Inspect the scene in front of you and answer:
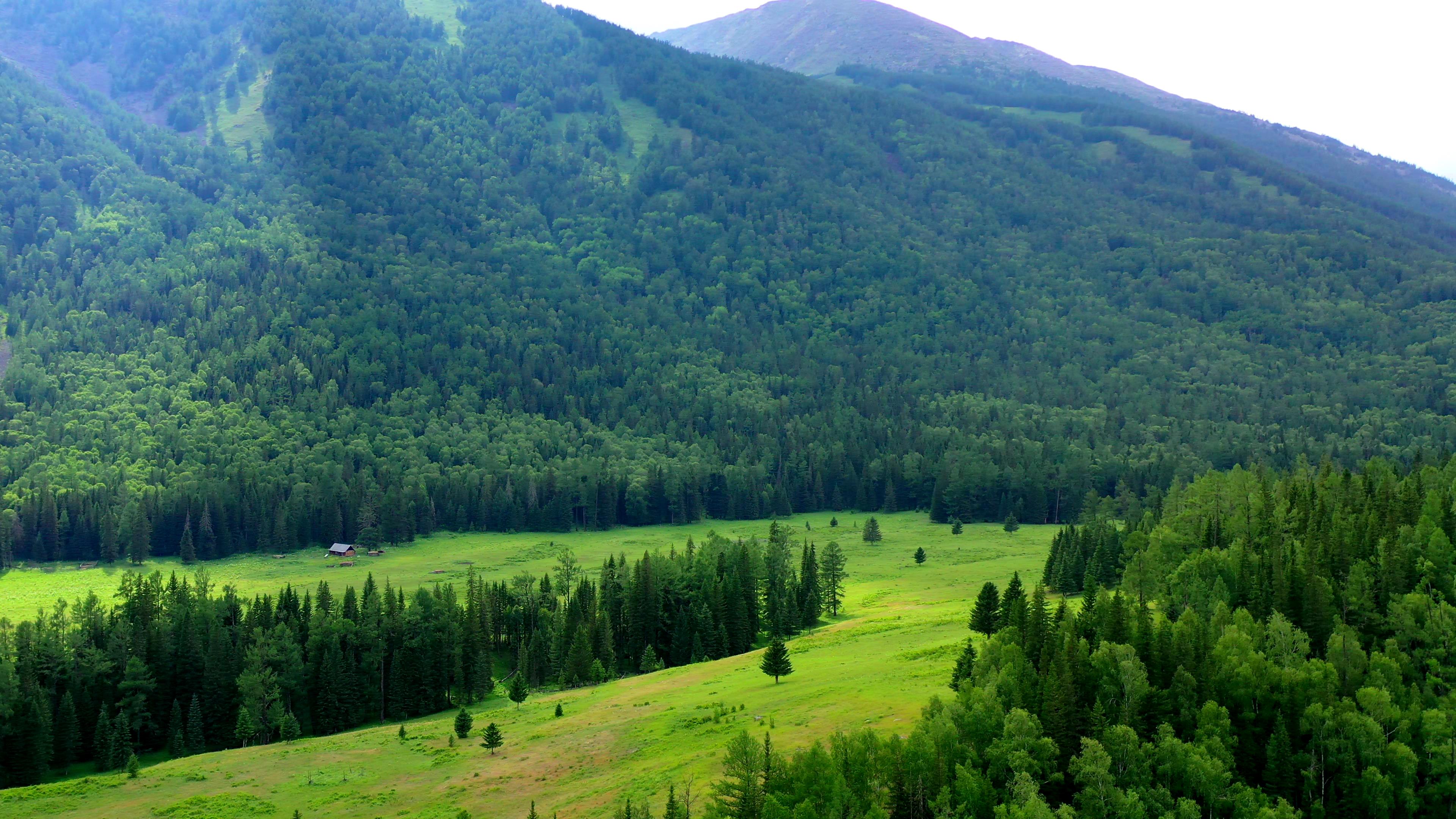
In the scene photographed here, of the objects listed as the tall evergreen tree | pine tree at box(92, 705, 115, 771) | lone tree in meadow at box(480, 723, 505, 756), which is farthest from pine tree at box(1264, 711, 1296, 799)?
pine tree at box(92, 705, 115, 771)

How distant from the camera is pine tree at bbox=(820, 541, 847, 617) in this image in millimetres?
141250

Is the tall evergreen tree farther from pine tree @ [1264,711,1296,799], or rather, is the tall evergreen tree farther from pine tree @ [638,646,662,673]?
pine tree @ [1264,711,1296,799]

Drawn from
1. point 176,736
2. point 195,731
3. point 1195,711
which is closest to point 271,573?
point 195,731

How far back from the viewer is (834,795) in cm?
7206

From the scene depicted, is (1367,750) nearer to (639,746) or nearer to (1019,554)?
(639,746)

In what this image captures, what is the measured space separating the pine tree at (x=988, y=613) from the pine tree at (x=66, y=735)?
79456 millimetres

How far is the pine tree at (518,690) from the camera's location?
114m

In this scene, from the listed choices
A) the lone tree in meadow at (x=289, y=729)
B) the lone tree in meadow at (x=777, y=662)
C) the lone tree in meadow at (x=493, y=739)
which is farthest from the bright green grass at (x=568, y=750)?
the lone tree in meadow at (x=289, y=729)

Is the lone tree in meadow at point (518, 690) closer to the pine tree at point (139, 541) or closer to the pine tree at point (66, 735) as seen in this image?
the pine tree at point (66, 735)

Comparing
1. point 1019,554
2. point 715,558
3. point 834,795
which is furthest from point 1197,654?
point 1019,554

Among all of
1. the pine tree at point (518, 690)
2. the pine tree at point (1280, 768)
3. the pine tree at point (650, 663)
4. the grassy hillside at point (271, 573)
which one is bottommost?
the grassy hillside at point (271, 573)

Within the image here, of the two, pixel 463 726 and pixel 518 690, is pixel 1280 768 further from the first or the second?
pixel 518 690

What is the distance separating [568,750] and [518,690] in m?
21.0

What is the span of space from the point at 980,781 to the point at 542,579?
267 feet
